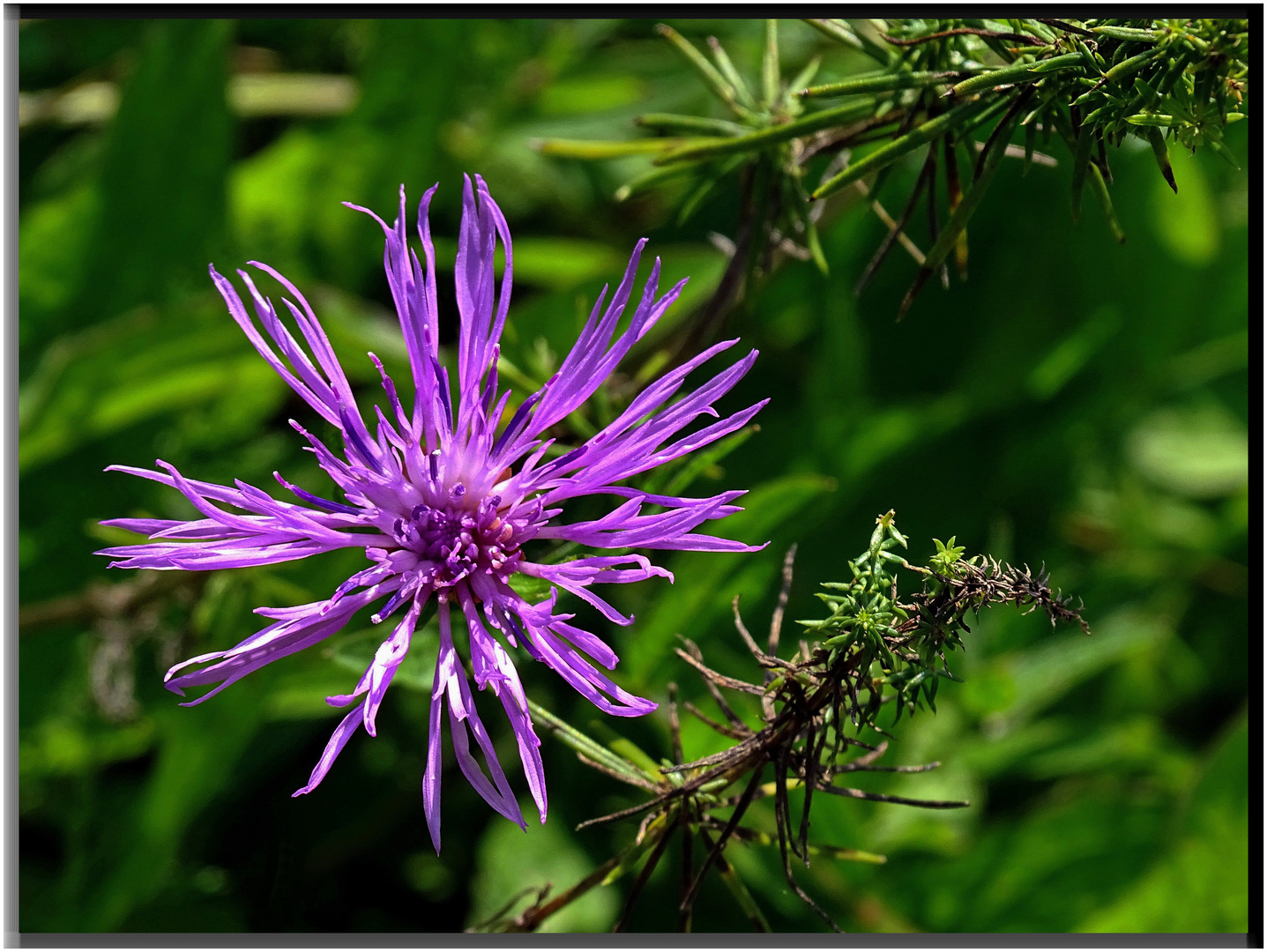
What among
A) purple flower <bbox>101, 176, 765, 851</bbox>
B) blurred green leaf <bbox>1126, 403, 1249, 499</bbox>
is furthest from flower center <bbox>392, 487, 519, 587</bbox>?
blurred green leaf <bbox>1126, 403, 1249, 499</bbox>

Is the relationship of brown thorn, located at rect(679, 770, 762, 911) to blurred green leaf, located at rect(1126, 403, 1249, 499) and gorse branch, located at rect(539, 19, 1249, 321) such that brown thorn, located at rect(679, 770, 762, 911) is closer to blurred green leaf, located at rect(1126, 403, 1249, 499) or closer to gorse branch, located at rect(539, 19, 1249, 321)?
gorse branch, located at rect(539, 19, 1249, 321)

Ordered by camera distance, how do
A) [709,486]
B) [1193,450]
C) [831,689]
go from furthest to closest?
[1193,450] → [709,486] → [831,689]

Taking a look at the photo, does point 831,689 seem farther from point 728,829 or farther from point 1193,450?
point 1193,450

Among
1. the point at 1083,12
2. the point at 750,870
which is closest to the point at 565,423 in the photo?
the point at 1083,12

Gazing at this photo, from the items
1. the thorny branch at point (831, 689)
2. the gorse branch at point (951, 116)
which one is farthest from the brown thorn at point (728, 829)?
the gorse branch at point (951, 116)

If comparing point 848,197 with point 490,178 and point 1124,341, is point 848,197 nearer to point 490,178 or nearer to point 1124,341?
point 1124,341

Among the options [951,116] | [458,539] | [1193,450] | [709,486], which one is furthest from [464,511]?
[1193,450]

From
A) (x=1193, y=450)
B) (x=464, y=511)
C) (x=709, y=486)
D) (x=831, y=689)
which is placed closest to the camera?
(x=831, y=689)
